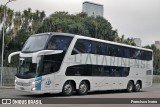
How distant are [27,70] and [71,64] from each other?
306 cm

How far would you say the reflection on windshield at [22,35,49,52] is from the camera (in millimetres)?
22344

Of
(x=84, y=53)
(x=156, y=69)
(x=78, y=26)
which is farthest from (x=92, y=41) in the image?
(x=156, y=69)

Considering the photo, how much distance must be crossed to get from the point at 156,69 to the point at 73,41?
7115cm

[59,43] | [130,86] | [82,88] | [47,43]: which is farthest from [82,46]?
[130,86]

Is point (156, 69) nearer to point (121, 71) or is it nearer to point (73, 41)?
point (121, 71)

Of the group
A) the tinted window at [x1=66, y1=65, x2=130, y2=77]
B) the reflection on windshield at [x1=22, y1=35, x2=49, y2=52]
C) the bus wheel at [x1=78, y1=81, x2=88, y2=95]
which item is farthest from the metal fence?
the reflection on windshield at [x1=22, y1=35, x2=49, y2=52]

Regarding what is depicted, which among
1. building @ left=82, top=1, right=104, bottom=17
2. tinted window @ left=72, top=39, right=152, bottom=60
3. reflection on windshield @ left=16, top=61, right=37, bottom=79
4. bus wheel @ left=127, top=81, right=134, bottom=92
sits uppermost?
building @ left=82, top=1, right=104, bottom=17

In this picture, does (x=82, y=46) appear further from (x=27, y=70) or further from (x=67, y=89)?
(x=27, y=70)

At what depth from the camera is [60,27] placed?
64.5 metres

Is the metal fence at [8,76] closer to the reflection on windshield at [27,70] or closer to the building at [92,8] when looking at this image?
the reflection on windshield at [27,70]

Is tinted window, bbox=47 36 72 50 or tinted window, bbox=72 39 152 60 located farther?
tinted window, bbox=72 39 152 60

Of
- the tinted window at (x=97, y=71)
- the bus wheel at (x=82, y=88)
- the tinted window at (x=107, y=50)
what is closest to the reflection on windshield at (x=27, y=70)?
the tinted window at (x=97, y=71)

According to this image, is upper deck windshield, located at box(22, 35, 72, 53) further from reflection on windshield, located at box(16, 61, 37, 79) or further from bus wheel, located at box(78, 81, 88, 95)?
bus wheel, located at box(78, 81, 88, 95)

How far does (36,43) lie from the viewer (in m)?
22.8
